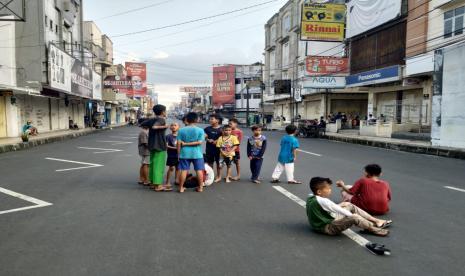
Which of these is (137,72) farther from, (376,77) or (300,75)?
(376,77)

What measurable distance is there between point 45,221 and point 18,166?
23.9ft

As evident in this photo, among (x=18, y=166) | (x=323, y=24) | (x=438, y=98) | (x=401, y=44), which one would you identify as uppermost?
(x=323, y=24)

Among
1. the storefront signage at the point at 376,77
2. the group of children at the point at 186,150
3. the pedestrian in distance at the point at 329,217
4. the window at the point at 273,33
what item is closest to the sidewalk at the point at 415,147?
the storefront signage at the point at 376,77

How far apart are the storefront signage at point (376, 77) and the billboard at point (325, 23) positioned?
3.37m

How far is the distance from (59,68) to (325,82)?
66.0 feet

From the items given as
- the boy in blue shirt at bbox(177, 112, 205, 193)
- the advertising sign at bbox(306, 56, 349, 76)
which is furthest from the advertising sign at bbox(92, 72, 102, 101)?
the boy in blue shirt at bbox(177, 112, 205, 193)

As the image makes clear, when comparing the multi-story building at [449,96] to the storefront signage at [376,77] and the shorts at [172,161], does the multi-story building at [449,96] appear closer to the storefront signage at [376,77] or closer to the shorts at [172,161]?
the storefront signage at [376,77]

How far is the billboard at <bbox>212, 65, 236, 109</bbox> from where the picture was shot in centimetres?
8710

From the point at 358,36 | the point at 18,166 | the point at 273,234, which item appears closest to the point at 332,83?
the point at 358,36

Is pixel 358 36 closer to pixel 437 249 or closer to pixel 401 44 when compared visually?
pixel 401 44

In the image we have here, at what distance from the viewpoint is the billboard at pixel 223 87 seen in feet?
286

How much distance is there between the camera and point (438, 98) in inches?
674

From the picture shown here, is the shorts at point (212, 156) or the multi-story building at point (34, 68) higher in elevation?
the multi-story building at point (34, 68)

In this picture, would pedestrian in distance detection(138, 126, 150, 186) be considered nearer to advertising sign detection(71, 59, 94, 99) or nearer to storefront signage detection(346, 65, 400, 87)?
storefront signage detection(346, 65, 400, 87)
